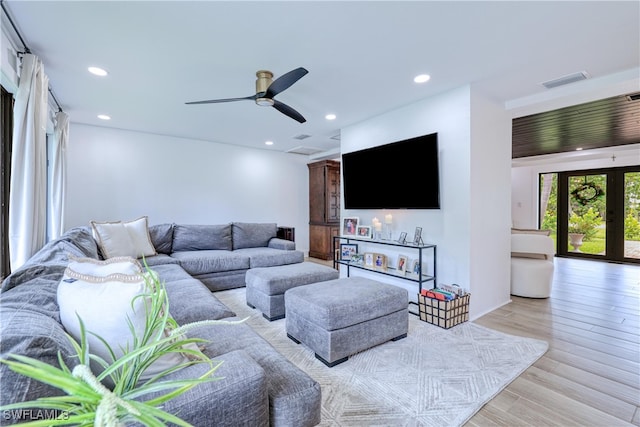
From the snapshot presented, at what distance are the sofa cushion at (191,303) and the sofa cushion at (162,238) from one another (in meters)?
1.71

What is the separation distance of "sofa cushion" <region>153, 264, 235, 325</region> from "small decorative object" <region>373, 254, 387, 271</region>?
2232 millimetres

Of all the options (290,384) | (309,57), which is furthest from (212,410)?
(309,57)

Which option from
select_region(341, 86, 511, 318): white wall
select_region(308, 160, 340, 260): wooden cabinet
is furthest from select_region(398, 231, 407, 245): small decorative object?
select_region(308, 160, 340, 260): wooden cabinet

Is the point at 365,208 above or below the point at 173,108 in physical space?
below

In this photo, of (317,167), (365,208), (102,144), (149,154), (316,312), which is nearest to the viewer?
(316,312)

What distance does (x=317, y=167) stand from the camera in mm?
6402

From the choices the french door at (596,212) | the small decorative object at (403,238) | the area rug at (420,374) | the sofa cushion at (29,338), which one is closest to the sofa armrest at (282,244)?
the small decorative object at (403,238)

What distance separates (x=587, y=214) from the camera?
6367mm

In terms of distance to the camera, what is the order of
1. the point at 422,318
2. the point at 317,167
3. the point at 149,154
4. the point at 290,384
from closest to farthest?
the point at 290,384, the point at 422,318, the point at 149,154, the point at 317,167

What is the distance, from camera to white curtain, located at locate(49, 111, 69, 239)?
3232mm

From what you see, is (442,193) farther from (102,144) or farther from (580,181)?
(580,181)

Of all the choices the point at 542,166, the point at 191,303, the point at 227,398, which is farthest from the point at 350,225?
the point at 542,166

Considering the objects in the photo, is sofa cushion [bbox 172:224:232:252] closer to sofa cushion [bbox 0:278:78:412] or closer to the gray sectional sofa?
the gray sectional sofa

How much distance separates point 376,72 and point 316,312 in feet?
7.28
